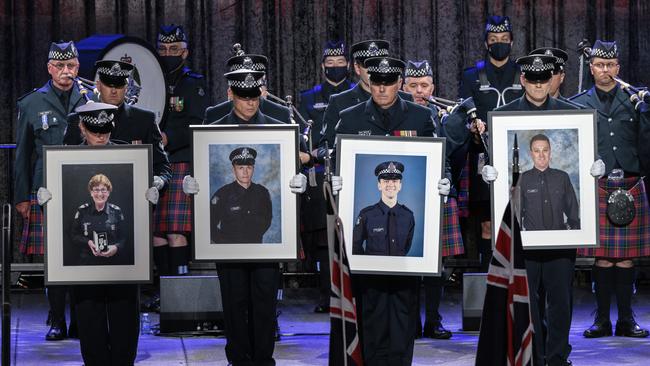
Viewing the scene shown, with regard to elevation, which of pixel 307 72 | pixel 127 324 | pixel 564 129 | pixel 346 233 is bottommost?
pixel 127 324

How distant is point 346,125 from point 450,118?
174 cm

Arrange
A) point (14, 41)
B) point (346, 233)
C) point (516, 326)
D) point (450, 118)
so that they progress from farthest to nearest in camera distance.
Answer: point (14, 41)
point (450, 118)
point (346, 233)
point (516, 326)

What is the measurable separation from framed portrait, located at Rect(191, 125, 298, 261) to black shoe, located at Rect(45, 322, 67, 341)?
6.31ft

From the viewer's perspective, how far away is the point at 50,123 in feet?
25.7

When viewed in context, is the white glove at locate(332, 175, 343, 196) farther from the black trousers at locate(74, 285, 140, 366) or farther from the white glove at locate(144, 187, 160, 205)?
the black trousers at locate(74, 285, 140, 366)

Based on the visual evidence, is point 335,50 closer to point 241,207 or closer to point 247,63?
point 247,63

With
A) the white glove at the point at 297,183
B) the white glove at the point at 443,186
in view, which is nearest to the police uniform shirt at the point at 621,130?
the white glove at the point at 443,186

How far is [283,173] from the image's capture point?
6.28 metres

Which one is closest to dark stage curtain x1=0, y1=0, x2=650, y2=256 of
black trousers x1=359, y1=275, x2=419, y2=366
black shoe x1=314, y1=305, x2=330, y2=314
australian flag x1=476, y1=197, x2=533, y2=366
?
black shoe x1=314, y1=305, x2=330, y2=314

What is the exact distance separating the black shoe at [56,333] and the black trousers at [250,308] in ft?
6.09

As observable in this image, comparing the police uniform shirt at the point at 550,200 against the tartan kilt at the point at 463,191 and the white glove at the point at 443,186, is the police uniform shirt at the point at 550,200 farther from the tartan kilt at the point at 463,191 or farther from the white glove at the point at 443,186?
the tartan kilt at the point at 463,191

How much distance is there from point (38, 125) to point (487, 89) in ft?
9.60

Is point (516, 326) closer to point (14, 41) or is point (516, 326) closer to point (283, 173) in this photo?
point (283, 173)

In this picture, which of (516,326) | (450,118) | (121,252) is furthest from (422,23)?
(516,326)
